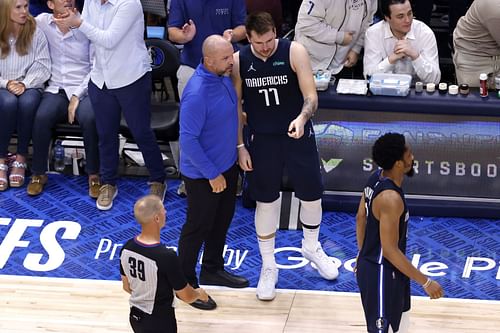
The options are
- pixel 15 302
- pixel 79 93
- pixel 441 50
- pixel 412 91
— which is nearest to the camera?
pixel 15 302

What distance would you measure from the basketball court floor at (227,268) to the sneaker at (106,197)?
5cm

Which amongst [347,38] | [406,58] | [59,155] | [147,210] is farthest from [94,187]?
[147,210]

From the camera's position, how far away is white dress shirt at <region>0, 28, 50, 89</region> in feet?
26.2

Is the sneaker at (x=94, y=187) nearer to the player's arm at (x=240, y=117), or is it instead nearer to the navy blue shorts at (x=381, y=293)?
the player's arm at (x=240, y=117)

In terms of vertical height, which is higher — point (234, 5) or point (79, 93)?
point (234, 5)

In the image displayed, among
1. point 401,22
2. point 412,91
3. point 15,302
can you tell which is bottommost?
point 15,302

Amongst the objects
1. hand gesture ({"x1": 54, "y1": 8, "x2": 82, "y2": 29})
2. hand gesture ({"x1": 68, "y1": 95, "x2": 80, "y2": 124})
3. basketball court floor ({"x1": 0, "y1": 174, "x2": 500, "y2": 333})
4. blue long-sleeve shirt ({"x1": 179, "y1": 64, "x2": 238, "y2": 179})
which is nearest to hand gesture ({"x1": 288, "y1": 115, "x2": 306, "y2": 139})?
blue long-sleeve shirt ({"x1": 179, "y1": 64, "x2": 238, "y2": 179})

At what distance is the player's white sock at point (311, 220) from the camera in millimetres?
6555

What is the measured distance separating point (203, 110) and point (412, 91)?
197cm

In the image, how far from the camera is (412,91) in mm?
7301

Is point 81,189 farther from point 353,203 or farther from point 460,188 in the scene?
point 460,188

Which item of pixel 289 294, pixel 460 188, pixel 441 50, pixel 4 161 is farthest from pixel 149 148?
Result: pixel 441 50

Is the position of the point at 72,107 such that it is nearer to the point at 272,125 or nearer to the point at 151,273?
the point at 272,125

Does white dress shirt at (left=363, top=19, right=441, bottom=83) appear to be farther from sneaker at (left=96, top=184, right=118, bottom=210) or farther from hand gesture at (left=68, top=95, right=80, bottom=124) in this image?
hand gesture at (left=68, top=95, right=80, bottom=124)
